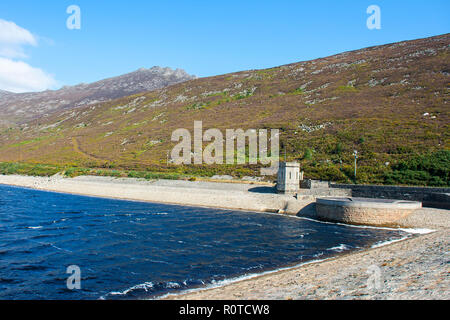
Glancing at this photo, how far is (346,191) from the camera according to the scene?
135 feet

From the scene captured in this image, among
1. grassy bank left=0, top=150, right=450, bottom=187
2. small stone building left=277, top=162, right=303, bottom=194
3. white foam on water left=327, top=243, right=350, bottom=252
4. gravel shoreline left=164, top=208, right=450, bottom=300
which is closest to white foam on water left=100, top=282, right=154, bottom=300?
gravel shoreline left=164, top=208, right=450, bottom=300

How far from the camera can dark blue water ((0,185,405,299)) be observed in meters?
16.6

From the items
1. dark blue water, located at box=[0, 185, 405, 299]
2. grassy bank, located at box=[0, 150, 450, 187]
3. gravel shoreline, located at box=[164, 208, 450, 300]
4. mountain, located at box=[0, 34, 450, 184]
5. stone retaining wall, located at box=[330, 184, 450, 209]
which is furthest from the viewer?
mountain, located at box=[0, 34, 450, 184]

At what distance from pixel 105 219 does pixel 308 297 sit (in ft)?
85.8

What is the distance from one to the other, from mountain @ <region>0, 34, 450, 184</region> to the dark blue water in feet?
76.6

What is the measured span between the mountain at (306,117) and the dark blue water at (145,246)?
2336cm

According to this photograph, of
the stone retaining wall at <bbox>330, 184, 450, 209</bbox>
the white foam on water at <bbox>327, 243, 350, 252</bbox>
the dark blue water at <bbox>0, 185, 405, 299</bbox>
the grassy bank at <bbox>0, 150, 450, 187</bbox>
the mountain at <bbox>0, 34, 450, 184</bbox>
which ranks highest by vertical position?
the mountain at <bbox>0, 34, 450, 184</bbox>

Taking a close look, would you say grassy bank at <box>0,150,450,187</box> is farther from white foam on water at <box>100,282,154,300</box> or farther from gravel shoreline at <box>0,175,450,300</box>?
white foam on water at <box>100,282,154,300</box>

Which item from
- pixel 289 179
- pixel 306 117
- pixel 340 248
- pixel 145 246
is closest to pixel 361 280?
pixel 340 248

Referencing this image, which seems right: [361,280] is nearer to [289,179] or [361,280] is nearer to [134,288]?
[134,288]

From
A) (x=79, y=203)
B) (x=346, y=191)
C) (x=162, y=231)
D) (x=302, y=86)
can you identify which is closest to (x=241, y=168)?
(x=346, y=191)

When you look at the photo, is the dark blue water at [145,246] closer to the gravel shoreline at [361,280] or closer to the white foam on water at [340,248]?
the white foam on water at [340,248]

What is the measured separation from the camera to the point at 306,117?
8400 centimetres

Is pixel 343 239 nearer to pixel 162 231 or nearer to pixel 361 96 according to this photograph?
pixel 162 231
